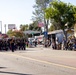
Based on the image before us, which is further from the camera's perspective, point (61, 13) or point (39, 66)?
point (61, 13)

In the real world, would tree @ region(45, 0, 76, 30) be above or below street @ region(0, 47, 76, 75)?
above

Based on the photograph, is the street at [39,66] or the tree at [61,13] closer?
the street at [39,66]

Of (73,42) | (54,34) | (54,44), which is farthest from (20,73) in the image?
(54,34)

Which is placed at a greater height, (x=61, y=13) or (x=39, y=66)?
(x=61, y=13)

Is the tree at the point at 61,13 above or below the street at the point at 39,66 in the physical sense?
above

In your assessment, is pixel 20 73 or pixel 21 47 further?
pixel 21 47

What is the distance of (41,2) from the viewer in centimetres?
8888

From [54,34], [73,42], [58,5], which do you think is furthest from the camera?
[54,34]

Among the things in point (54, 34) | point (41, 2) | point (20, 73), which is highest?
point (41, 2)

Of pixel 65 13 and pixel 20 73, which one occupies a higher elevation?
pixel 65 13

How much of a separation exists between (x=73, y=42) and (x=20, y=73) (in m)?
27.8

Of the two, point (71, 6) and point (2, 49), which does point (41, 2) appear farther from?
point (2, 49)

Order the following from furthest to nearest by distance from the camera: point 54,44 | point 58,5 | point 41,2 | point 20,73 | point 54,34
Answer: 1. point 41,2
2. point 54,34
3. point 58,5
4. point 54,44
5. point 20,73

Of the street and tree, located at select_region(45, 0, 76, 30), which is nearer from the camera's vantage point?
the street
